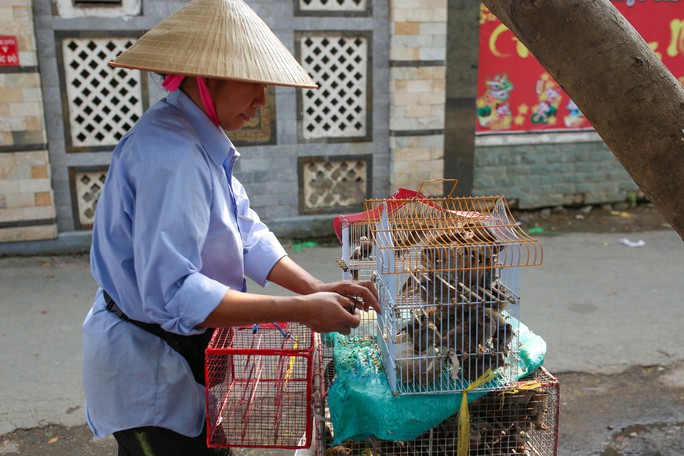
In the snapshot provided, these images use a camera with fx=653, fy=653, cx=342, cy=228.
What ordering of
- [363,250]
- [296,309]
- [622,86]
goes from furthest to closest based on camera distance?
1. [363,250]
2. [296,309]
3. [622,86]

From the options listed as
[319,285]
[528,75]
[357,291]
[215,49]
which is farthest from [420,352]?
[528,75]

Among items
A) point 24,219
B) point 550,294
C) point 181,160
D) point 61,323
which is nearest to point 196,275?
point 181,160

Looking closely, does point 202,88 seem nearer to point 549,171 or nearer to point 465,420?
point 465,420

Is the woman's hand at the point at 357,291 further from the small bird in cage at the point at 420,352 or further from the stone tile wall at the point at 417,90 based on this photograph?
the stone tile wall at the point at 417,90

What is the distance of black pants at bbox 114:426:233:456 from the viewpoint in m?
2.20

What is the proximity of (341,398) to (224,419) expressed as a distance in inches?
17.5

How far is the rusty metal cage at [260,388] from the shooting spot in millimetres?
2240

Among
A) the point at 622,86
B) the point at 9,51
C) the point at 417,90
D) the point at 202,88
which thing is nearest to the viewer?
the point at 622,86

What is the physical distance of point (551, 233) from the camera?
8672 mm

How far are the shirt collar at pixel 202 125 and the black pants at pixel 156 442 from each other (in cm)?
94

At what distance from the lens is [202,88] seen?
2119 mm

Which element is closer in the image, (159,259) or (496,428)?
(159,259)

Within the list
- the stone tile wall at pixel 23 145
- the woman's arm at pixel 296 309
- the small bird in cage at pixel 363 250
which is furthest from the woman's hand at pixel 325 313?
the stone tile wall at pixel 23 145

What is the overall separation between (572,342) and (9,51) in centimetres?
613
